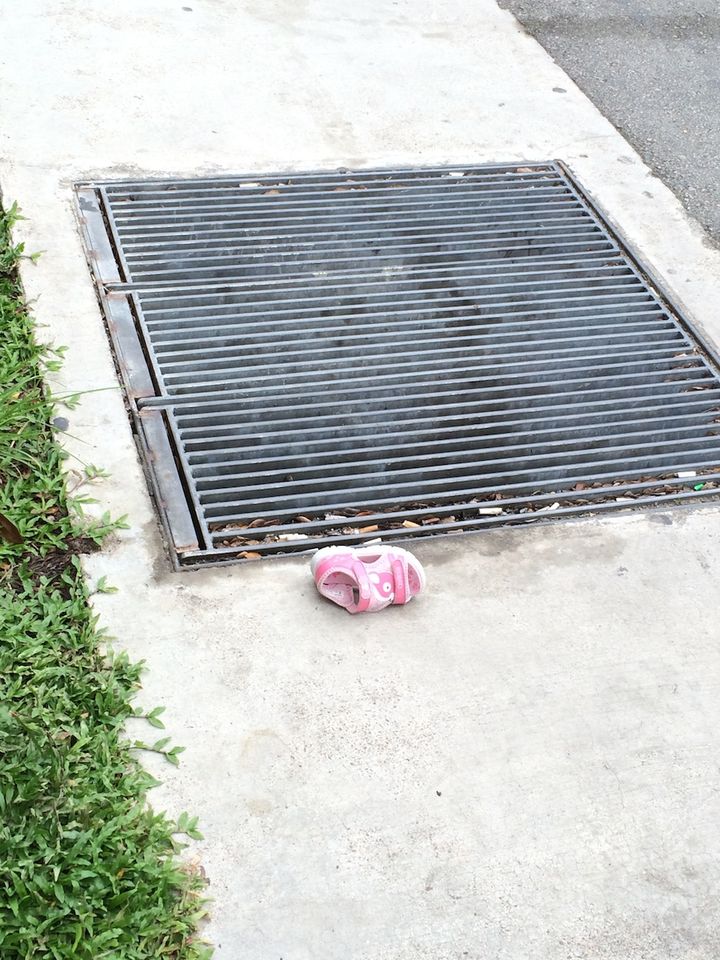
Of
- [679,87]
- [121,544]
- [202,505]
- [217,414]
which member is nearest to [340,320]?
[217,414]

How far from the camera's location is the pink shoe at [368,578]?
223cm

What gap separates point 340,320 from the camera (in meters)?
2.99

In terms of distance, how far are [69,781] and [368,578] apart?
729mm

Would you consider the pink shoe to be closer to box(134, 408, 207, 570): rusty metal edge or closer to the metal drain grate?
the metal drain grate

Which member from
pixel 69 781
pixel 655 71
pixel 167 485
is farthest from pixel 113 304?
A: pixel 655 71

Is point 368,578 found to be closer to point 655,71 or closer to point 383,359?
point 383,359

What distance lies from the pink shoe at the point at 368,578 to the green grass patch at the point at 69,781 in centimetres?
45

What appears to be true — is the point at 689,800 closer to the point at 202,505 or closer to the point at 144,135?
the point at 202,505

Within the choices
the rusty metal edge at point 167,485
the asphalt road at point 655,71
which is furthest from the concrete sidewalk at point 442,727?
the asphalt road at point 655,71

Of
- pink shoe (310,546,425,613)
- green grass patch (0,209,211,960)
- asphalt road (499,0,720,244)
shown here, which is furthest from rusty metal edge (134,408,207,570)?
asphalt road (499,0,720,244)

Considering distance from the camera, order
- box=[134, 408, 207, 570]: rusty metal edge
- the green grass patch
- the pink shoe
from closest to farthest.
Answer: the green grass patch, the pink shoe, box=[134, 408, 207, 570]: rusty metal edge

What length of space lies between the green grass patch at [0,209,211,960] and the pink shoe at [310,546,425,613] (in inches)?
17.9

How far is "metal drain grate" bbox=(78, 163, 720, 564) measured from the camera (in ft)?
8.35

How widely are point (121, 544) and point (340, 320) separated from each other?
1013 mm
